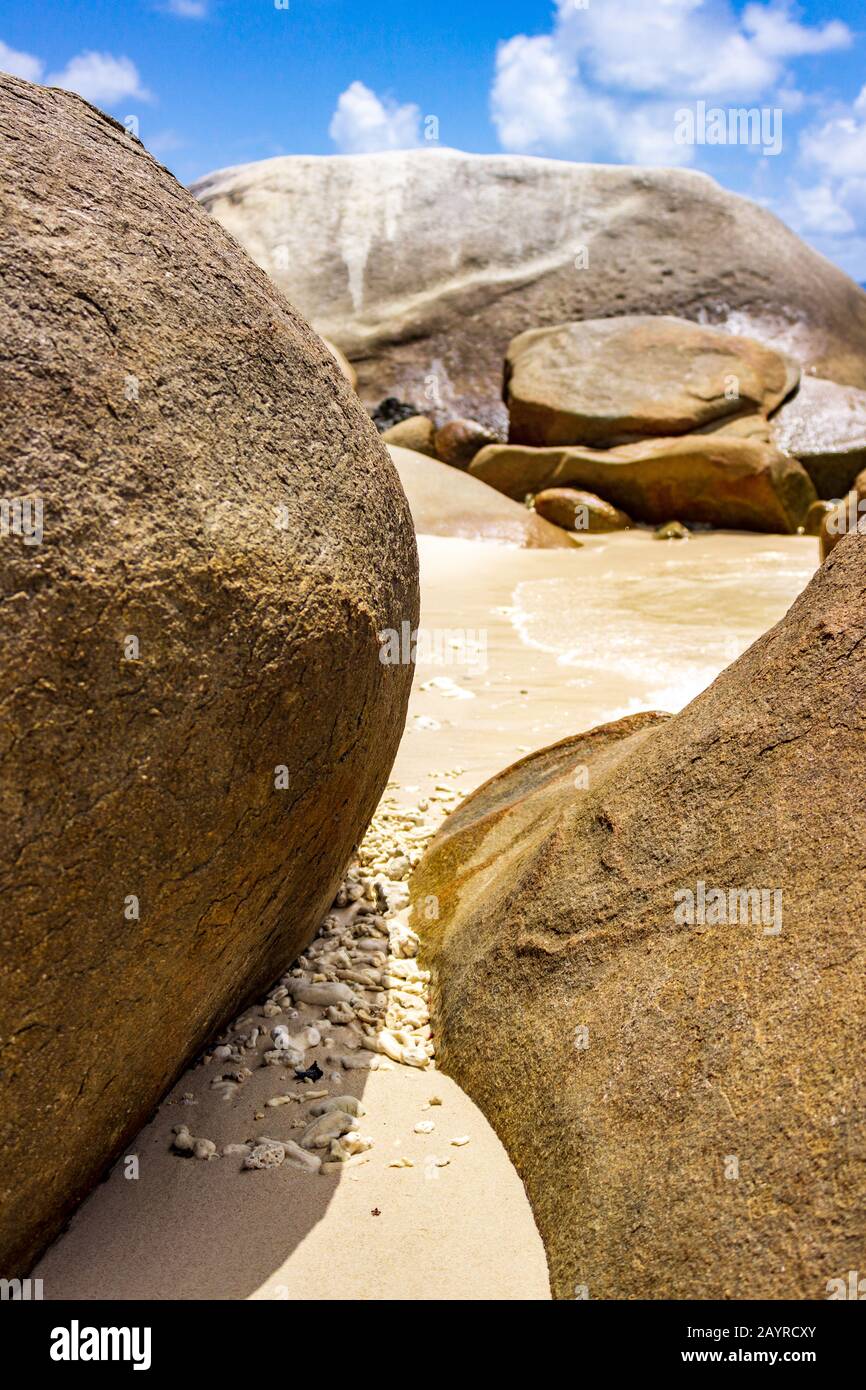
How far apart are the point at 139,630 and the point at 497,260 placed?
19134 mm

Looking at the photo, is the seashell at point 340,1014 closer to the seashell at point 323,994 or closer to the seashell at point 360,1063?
the seashell at point 323,994

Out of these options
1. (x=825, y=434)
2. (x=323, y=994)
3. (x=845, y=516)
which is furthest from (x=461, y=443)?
(x=323, y=994)

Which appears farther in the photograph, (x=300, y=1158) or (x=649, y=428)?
(x=649, y=428)

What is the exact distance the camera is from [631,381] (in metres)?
13.6

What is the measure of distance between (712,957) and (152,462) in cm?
123

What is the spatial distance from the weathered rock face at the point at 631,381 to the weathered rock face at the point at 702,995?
1111cm

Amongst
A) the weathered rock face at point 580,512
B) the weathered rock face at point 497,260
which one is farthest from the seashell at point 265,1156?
the weathered rock face at point 497,260

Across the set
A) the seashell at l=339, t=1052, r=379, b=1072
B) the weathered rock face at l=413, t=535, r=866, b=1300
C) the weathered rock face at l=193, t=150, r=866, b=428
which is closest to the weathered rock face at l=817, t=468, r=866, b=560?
the weathered rock face at l=413, t=535, r=866, b=1300

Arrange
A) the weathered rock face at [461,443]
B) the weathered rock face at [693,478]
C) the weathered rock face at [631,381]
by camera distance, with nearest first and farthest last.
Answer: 1. the weathered rock face at [693,478]
2. the weathered rock face at [631,381]
3. the weathered rock face at [461,443]

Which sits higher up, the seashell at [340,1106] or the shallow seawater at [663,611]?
the shallow seawater at [663,611]

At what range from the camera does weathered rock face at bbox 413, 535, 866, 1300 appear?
66.3 inches

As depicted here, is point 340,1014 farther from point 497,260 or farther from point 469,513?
point 497,260

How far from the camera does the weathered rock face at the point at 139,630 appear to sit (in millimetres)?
1756
